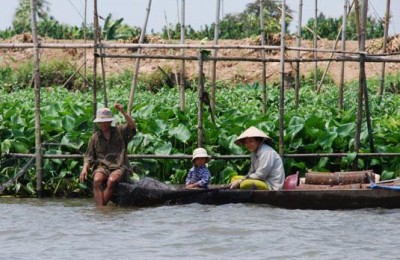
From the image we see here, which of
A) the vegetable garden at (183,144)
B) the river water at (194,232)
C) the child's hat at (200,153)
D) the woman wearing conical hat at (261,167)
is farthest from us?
the vegetable garden at (183,144)

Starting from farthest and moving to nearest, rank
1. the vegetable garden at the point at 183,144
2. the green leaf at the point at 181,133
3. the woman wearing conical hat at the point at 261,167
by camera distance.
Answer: the green leaf at the point at 181,133 < the vegetable garden at the point at 183,144 < the woman wearing conical hat at the point at 261,167

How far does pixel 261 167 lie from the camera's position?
33.0ft

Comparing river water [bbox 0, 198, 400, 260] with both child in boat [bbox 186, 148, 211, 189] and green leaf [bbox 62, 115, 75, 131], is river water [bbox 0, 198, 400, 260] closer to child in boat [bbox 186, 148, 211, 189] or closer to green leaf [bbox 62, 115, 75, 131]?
child in boat [bbox 186, 148, 211, 189]

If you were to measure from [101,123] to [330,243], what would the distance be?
9.36 ft

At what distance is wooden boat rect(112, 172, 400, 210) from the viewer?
9883 millimetres

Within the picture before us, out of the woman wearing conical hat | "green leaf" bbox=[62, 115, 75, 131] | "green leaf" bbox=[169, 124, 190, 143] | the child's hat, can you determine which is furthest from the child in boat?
"green leaf" bbox=[62, 115, 75, 131]

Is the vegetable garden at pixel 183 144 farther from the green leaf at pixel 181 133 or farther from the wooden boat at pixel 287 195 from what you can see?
the wooden boat at pixel 287 195

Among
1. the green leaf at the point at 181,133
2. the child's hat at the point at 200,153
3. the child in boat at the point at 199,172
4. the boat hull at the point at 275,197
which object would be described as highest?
the green leaf at the point at 181,133

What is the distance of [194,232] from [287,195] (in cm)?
125

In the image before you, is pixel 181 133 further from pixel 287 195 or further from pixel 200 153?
pixel 287 195

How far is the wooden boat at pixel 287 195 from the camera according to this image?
9.88 meters

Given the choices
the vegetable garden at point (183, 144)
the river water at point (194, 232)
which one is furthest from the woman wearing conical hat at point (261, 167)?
the vegetable garden at point (183, 144)

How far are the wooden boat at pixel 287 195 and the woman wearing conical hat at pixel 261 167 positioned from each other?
0.13 m

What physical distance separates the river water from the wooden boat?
0.07 meters
